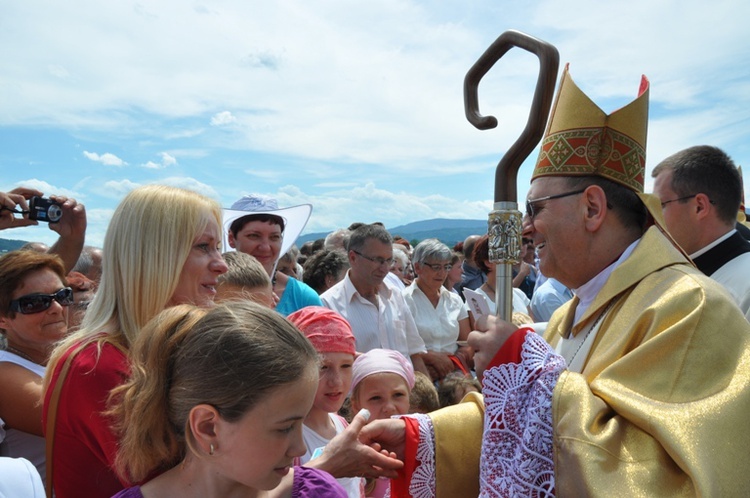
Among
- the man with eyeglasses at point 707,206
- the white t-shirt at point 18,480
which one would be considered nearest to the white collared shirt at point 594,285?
the man with eyeglasses at point 707,206

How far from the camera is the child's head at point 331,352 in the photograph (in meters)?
3.12

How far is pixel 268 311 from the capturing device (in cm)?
192

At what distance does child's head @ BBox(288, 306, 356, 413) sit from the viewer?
3.12 metres

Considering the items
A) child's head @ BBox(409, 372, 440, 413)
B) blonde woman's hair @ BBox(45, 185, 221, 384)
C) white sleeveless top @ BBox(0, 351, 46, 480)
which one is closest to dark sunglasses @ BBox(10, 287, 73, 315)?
white sleeveless top @ BBox(0, 351, 46, 480)

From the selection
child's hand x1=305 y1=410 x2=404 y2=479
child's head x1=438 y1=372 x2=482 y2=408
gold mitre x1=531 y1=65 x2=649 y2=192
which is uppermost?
gold mitre x1=531 y1=65 x2=649 y2=192

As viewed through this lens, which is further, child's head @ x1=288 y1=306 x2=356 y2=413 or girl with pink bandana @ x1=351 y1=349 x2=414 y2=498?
girl with pink bandana @ x1=351 y1=349 x2=414 y2=498

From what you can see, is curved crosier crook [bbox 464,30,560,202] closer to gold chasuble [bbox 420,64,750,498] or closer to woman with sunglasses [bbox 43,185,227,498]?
gold chasuble [bbox 420,64,750,498]

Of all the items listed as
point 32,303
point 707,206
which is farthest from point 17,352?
point 707,206

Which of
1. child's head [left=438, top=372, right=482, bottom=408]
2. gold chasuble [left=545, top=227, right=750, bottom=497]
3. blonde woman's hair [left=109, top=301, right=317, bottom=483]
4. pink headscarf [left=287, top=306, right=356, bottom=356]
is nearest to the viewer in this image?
blonde woman's hair [left=109, top=301, right=317, bottom=483]

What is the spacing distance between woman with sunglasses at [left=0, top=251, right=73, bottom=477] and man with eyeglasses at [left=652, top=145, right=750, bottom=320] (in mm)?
3748

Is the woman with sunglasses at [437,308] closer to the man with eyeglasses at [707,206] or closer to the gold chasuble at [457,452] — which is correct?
the man with eyeglasses at [707,206]

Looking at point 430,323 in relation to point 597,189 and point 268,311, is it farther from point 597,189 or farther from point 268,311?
point 268,311

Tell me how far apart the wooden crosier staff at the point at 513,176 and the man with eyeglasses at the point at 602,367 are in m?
0.17

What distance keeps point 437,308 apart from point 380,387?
276cm
